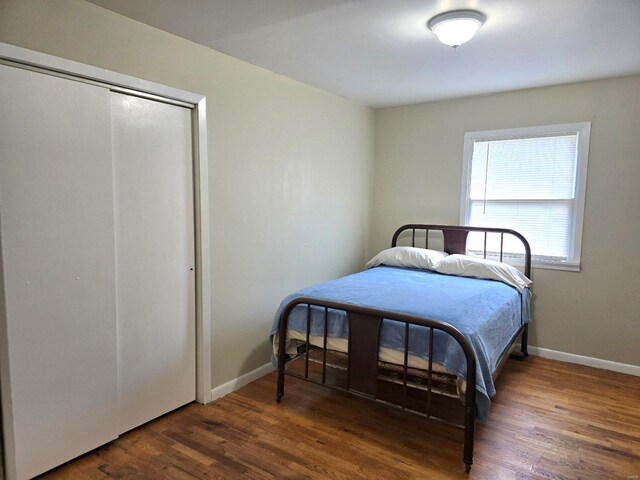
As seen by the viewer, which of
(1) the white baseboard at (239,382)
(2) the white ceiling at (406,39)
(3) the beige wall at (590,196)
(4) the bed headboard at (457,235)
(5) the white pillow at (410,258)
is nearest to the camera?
(2) the white ceiling at (406,39)

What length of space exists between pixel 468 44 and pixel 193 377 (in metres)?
2.79

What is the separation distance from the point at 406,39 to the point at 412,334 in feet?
5.71

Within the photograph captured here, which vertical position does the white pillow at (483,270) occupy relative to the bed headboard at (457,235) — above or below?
below

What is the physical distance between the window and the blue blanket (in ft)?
1.83

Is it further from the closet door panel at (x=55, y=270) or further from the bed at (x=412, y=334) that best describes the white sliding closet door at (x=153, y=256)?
the bed at (x=412, y=334)

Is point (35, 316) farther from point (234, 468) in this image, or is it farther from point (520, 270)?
point (520, 270)

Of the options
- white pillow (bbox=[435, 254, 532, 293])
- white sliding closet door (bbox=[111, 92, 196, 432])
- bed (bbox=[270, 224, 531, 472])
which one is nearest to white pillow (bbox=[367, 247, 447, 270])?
white pillow (bbox=[435, 254, 532, 293])

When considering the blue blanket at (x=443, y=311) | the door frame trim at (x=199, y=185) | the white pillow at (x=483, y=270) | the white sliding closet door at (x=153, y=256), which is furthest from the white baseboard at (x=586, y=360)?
the white sliding closet door at (x=153, y=256)

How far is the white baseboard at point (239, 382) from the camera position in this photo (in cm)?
285

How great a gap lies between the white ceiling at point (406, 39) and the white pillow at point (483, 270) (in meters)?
1.49

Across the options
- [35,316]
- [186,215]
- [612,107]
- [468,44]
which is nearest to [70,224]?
[35,316]

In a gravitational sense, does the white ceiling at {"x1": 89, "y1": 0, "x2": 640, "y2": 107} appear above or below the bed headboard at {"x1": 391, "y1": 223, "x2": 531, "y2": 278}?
above

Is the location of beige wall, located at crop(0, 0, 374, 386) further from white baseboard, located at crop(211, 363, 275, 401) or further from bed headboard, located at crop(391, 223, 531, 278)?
bed headboard, located at crop(391, 223, 531, 278)

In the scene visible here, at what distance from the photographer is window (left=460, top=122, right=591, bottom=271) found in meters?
3.44
